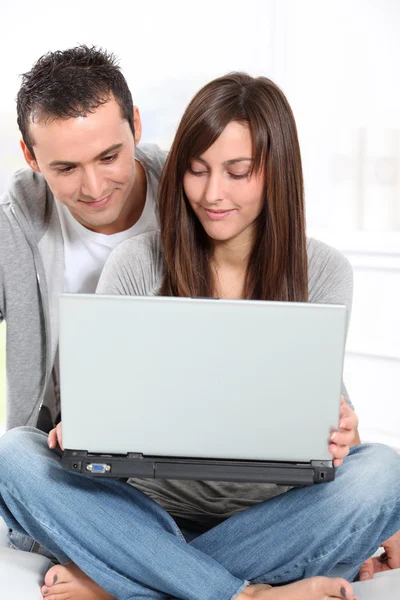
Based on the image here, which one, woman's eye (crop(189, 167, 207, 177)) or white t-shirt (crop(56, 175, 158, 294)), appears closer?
woman's eye (crop(189, 167, 207, 177))

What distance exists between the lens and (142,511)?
1679 millimetres

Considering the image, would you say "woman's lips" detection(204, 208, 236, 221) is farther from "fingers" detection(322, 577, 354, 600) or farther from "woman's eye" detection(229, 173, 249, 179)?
"fingers" detection(322, 577, 354, 600)

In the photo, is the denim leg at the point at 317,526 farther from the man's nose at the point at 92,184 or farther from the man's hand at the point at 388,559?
the man's nose at the point at 92,184

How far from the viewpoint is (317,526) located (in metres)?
1.63

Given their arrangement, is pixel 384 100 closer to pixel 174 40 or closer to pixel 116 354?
pixel 174 40

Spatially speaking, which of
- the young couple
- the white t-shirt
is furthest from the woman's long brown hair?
the white t-shirt

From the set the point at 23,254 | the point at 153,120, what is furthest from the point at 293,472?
the point at 153,120

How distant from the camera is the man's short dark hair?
193 centimetres

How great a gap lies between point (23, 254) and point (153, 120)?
75.7 inches

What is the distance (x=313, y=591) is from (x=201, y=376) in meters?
0.53

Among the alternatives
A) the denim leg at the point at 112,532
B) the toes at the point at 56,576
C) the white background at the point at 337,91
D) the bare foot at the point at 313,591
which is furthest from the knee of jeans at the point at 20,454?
the white background at the point at 337,91

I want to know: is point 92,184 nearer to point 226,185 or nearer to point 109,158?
point 109,158

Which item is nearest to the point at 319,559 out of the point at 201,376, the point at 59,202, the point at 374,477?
the point at 374,477

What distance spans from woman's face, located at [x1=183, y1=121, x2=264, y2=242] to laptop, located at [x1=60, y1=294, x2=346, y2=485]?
0.47 m
